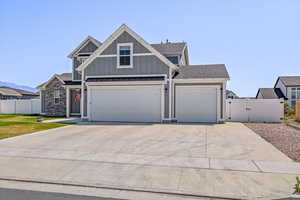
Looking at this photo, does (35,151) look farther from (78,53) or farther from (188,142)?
(78,53)

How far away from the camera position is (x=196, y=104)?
52.4ft

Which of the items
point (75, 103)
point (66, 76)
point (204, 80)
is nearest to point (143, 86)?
point (204, 80)

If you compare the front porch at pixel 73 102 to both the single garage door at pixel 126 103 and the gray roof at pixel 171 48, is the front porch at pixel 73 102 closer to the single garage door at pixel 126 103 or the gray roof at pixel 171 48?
the single garage door at pixel 126 103

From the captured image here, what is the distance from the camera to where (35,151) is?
7215 millimetres

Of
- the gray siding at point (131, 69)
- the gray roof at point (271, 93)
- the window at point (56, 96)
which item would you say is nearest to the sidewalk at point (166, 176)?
the gray siding at point (131, 69)

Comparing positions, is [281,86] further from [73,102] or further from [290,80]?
[73,102]

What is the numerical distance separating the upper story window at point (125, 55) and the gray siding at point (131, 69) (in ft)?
1.04

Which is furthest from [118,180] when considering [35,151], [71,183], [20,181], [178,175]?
[35,151]

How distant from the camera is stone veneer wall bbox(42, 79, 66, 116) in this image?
21.8 meters

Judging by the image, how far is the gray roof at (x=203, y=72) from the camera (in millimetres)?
15938

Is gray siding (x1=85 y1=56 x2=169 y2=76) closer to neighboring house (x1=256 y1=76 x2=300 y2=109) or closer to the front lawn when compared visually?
the front lawn

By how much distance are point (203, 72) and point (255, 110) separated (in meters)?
5.37

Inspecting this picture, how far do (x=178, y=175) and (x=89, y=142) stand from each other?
15.9 ft

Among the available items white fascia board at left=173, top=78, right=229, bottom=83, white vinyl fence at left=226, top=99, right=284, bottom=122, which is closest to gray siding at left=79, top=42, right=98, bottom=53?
white fascia board at left=173, top=78, right=229, bottom=83
